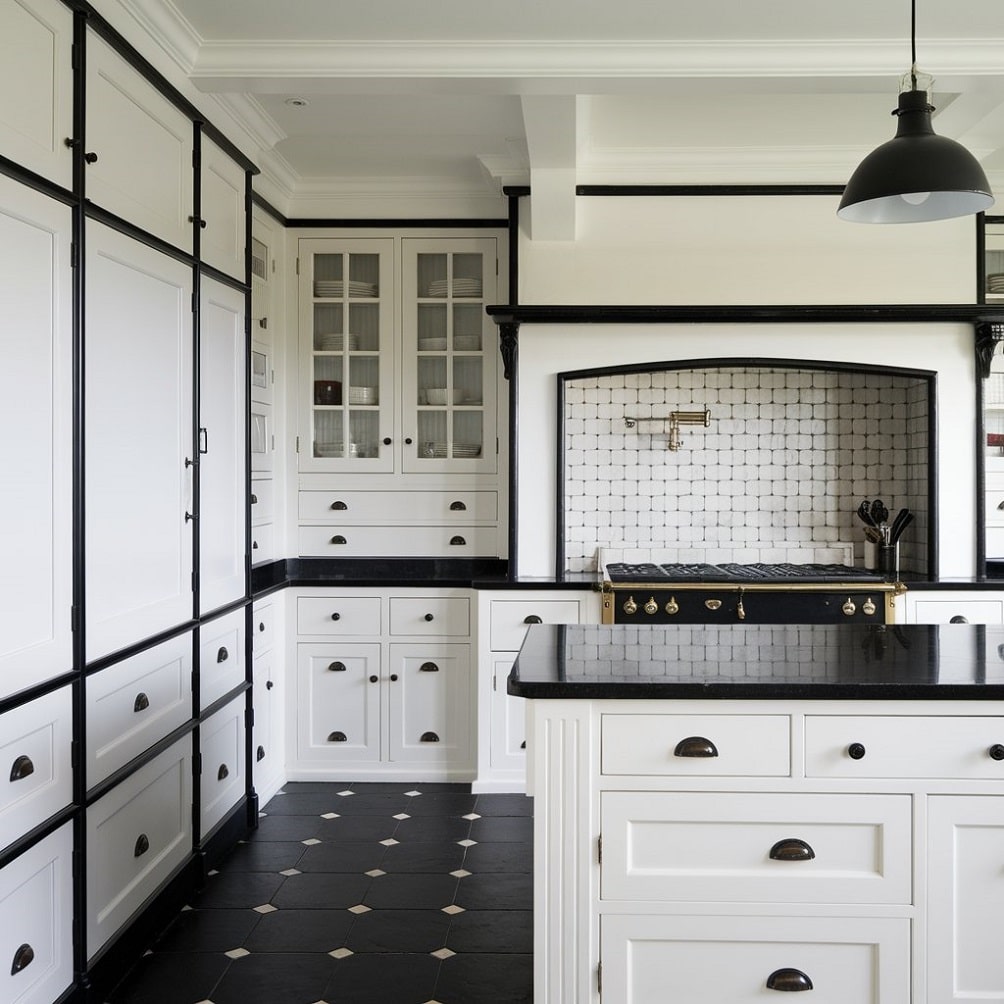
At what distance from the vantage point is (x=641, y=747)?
2.23m

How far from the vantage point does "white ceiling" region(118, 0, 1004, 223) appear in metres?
3.18

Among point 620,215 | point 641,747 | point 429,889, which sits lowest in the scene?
point 429,889

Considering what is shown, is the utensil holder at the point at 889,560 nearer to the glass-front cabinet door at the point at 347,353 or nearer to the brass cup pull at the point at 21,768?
the glass-front cabinet door at the point at 347,353

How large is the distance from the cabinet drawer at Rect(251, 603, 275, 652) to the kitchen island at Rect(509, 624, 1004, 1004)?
2399 millimetres

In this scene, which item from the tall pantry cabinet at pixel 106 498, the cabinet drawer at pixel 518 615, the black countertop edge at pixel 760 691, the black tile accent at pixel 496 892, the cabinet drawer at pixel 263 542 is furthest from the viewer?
the cabinet drawer at pixel 263 542

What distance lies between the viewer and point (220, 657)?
3900 mm

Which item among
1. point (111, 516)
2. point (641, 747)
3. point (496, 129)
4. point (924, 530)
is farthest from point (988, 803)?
point (496, 129)

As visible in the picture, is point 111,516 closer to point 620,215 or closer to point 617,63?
point 617,63

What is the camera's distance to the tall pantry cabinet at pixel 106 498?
2.44m

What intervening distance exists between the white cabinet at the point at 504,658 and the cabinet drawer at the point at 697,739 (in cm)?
237

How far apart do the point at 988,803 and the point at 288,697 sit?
3.40 meters

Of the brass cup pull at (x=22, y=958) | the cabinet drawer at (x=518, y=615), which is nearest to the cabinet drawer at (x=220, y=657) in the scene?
the cabinet drawer at (x=518, y=615)

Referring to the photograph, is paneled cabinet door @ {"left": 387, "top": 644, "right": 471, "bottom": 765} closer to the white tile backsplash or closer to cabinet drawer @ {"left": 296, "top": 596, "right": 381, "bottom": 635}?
cabinet drawer @ {"left": 296, "top": 596, "right": 381, "bottom": 635}

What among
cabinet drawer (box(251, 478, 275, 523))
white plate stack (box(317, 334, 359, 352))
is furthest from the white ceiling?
cabinet drawer (box(251, 478, 275, 523))
